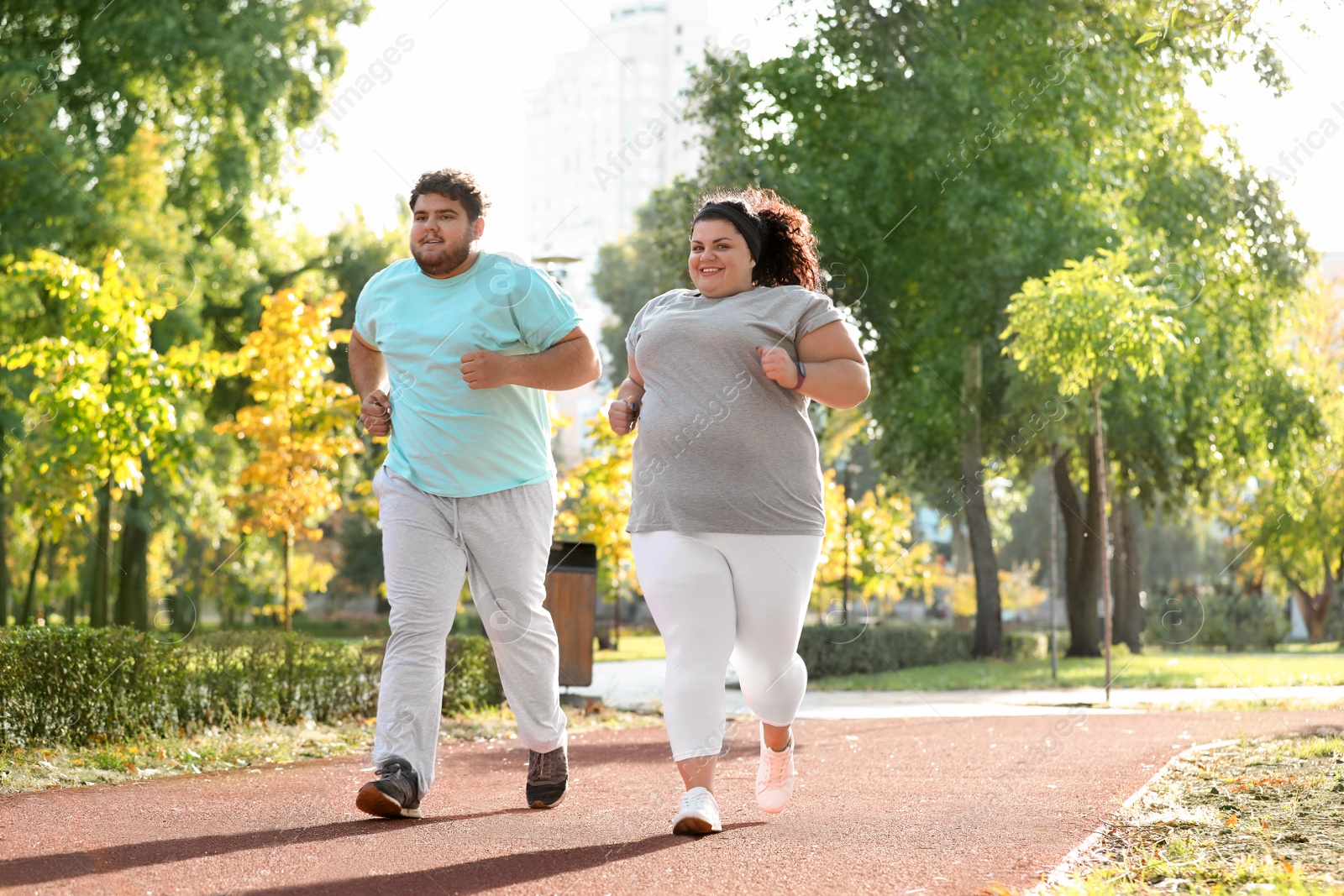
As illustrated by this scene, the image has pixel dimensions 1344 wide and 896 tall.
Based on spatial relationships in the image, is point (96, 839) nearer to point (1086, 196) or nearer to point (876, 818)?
point (876, 818)

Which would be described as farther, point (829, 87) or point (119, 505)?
point (119, 505)

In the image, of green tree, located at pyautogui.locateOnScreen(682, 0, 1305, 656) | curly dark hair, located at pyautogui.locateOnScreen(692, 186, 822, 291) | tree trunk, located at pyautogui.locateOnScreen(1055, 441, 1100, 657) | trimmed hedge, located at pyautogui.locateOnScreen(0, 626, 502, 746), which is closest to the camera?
curly dark hair, located at pyautogui.locateOnScreen(692, 186, 822, 291)

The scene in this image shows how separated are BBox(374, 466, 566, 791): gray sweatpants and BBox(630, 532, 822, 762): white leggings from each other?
0.54 metres

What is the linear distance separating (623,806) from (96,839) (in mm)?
1792

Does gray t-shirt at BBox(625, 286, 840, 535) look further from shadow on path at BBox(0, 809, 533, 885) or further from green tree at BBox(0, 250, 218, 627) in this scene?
green tree at BBox(0, 250, 218, 627)

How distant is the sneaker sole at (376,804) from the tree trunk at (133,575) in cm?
2060

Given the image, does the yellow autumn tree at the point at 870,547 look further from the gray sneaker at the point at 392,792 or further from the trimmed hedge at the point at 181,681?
the gray sneaker at the point at 392,792

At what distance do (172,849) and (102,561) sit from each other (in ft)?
80.6

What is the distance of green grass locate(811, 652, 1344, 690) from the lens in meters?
15.7

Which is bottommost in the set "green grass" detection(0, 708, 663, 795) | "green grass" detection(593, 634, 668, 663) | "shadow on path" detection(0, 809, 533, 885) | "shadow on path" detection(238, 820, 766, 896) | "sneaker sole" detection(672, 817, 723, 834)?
"green grass" detection(593, 634, 668, 663)

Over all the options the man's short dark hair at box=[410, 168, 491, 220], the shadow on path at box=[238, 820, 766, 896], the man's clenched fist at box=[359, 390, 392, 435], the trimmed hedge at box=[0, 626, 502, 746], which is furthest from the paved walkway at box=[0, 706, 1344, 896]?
the man's short dark hair at box=[410, 168, 491, 220]

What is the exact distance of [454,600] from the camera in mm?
4691

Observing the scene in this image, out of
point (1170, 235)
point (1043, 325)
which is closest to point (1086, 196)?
point (1170, 235)

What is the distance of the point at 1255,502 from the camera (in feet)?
92.7
